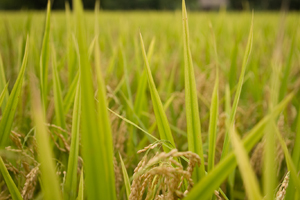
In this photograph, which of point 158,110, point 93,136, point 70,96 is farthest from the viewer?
point 70,96

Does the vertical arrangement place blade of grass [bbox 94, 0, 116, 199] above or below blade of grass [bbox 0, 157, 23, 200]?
above

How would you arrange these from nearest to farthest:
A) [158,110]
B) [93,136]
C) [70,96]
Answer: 1. [93,136]
2. [158,110]
3. [70,96]

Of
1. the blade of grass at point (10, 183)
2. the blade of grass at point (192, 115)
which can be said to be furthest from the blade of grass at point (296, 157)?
the blade of grass at point (10, 183)

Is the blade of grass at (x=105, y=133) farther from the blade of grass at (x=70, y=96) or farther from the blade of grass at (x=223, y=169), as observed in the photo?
the blade of grass at (x=70, y=96)

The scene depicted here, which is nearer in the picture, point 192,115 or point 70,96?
point 192,115

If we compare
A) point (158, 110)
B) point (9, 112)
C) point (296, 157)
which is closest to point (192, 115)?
point (158, 110)

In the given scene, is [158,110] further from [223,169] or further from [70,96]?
[70,96]

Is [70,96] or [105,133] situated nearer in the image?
[105,133]

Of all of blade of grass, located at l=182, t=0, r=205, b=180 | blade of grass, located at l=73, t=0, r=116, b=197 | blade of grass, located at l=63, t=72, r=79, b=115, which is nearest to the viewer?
blade of grass, located at l=73, t=0, r=116, b=197

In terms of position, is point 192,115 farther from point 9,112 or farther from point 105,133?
point 9,112

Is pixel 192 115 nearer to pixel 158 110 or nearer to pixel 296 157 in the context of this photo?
pixel 158 110

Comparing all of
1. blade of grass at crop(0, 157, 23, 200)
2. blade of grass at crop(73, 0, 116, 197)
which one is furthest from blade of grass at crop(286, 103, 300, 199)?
blade of grass at crop(0, 157, 23, 200)

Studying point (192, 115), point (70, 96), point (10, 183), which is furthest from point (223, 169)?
point (70, 96)

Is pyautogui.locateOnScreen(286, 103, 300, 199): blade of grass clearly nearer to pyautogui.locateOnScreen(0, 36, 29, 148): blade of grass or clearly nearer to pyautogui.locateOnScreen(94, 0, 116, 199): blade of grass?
pyautogui.locateOnScreen(94, 0, 116, 199): blade of grass
